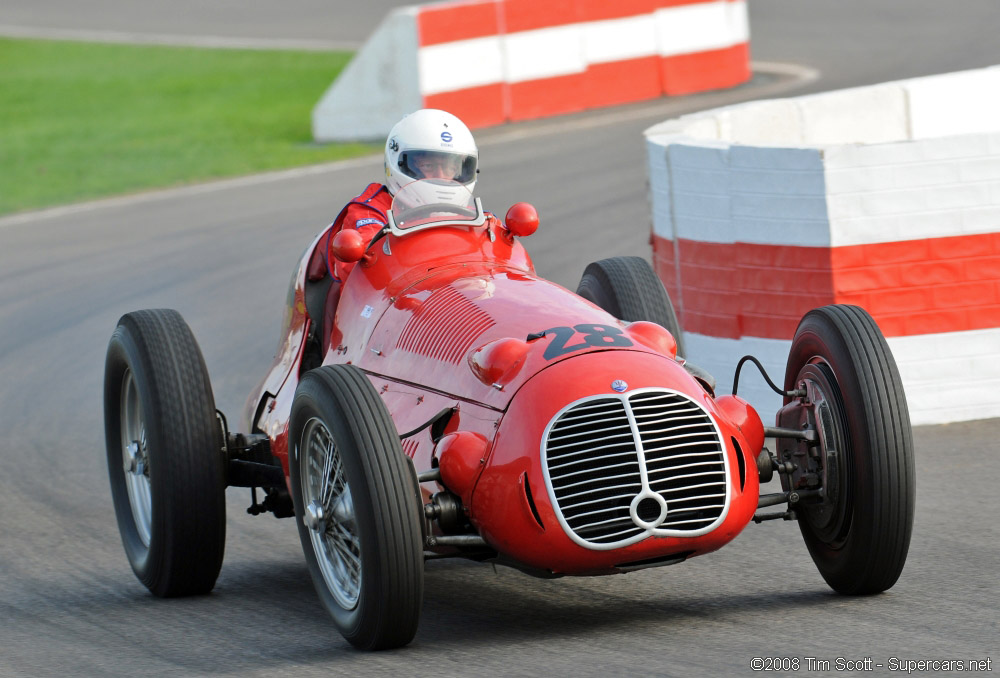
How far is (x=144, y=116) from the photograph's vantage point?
904 inches

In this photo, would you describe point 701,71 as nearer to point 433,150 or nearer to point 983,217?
point 983,217

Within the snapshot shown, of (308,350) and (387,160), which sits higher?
(387,160)

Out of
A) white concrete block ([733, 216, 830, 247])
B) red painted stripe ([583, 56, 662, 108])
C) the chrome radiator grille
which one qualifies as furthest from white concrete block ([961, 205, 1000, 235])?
red painted stripe ([583, 56, 662, 108])

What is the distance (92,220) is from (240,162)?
114 inches

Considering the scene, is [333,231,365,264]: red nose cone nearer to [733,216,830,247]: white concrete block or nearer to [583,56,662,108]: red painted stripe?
[733,216,830,247]: white concrete block

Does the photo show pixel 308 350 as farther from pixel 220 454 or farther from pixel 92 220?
pixel 92 220

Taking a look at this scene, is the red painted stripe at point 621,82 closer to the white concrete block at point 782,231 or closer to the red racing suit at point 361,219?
the white concrete block at point 782,231

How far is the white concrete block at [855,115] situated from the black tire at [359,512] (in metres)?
6.20

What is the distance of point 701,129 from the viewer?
10.4 meters

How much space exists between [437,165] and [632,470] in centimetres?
217

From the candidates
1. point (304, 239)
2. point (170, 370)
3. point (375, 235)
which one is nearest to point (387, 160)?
point (375, 235)

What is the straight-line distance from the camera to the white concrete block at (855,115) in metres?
11.1

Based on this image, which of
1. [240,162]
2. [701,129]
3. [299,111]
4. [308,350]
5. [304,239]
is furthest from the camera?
[299,111]

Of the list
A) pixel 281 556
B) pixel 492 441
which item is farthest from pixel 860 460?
pixel 281 556
